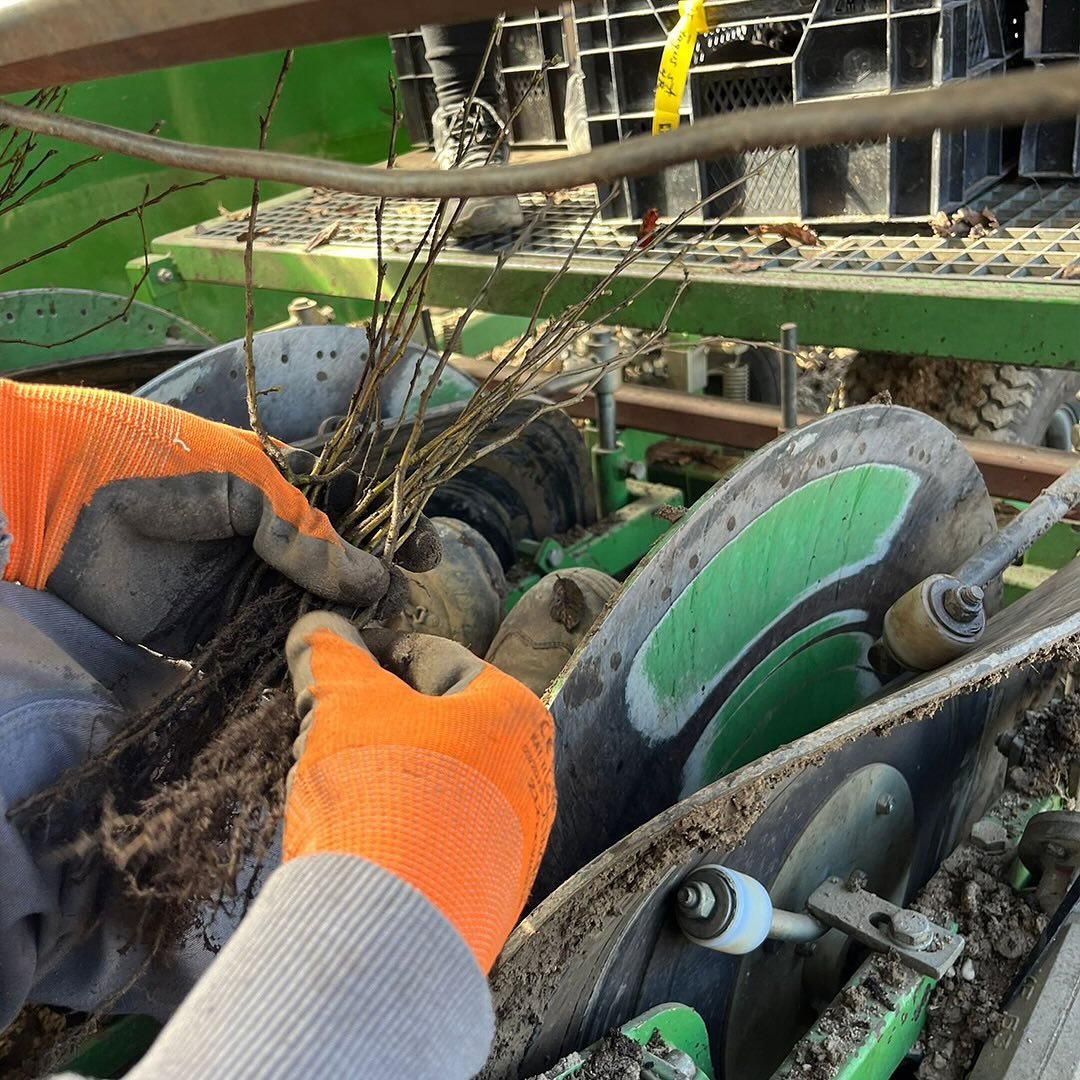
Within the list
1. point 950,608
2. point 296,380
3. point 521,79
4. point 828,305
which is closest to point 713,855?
point 950,608

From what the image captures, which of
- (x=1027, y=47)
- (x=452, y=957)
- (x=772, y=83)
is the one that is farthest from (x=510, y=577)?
(x=1027, y=47)

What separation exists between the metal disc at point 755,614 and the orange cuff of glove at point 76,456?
1.32 ft

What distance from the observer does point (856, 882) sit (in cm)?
147

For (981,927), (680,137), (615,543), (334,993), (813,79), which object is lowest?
(981,927)

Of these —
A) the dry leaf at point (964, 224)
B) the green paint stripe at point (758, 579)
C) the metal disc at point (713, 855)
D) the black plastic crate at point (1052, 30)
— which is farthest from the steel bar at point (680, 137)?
the black plastic crate at point (1052, 30)

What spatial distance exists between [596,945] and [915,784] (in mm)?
810

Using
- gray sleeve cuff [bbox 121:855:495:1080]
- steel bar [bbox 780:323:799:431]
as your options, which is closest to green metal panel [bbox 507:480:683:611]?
steel bar [bbox 780:323:799:431]

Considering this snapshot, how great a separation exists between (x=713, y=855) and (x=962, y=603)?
1.76 ft

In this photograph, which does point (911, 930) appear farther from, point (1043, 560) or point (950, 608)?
point (1043, 560)

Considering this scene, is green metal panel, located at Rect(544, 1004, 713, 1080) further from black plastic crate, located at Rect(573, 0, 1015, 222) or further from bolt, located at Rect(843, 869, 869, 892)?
black plastic crate, located at Rect(573, 0, 1015, 222)

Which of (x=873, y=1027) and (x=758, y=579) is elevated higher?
(x=758, y=579)

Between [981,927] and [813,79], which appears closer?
[981,927]

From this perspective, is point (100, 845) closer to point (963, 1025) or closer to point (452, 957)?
point (452, 957)

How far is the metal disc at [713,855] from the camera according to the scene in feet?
3.32
